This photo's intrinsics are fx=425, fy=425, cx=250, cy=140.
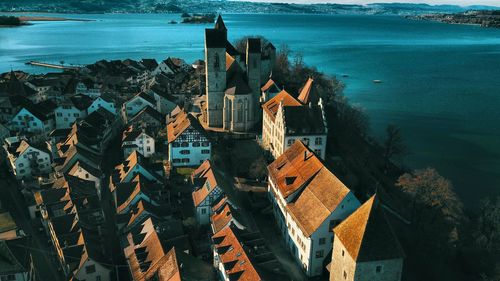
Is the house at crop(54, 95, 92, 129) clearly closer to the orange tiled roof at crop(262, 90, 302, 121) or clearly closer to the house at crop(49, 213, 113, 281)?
the orange tiled roof at crop(262, 90, 302, 121)

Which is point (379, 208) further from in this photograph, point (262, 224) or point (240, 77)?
point (240, 77)

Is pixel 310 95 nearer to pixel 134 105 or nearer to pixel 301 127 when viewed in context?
pixel 301 127

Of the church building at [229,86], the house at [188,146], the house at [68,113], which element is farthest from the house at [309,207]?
the house at [68,113]

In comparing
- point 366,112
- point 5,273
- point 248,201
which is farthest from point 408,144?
point 5,273

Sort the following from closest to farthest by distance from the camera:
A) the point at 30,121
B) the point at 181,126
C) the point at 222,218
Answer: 1. the point at 222,218
2. the point at 181,126
3. the point at 30,121

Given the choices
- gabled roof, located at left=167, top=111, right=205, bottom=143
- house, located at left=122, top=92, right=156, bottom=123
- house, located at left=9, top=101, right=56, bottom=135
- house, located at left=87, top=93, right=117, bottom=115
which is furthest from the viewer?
house, located at left=122, top=92, right=156, bottom=123

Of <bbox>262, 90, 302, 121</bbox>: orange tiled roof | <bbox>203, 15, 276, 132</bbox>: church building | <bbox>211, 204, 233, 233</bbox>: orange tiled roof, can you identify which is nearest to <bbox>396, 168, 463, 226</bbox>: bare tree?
<bbox>262, 90, 302, 121</bbox>: orange tiled roof

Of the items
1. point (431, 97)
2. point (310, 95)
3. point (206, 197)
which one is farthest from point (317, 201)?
point (431, 97)
